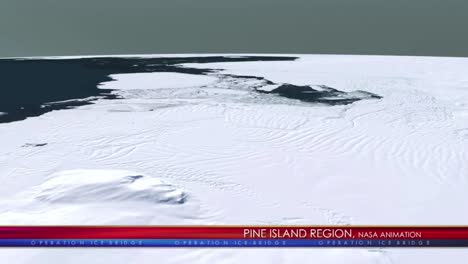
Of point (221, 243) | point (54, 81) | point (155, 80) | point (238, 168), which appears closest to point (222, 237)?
point (221, 243)

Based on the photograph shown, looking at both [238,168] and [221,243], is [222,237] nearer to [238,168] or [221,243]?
[221,243]

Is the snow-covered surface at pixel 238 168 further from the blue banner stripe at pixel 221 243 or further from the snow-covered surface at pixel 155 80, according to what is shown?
the snow-covered surface at pixel 155 80

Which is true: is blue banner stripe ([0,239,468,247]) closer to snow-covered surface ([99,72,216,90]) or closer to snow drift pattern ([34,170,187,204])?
snow drift pattern ([34,170,187,204])

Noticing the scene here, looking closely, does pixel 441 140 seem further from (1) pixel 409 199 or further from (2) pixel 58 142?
(2) pixel 58 142

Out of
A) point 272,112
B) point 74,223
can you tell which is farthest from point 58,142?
point 272,112

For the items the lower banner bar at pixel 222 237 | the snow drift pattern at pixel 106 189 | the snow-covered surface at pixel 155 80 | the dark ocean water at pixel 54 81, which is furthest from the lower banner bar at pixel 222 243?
the snow-covered surface at pixel 155 80

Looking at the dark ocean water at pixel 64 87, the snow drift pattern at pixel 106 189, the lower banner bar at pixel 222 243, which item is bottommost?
A: the snow drift pattern at pixel 106 189

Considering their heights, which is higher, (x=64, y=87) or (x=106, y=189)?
(x=64, y=87)
